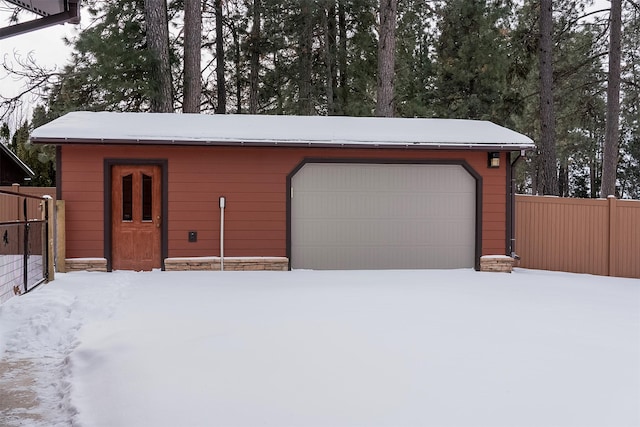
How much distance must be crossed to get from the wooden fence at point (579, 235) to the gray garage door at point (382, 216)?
135cm

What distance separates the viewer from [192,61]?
50.6 feet

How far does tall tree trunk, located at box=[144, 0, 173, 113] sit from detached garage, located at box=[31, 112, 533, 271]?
3573mm

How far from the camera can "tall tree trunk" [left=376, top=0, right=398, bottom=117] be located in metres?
15.0

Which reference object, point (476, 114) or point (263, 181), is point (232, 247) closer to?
point (263, 181)

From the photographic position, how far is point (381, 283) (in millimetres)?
8742

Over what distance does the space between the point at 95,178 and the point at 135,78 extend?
17.2ft

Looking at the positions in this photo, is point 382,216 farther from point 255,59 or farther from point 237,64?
point 237,64

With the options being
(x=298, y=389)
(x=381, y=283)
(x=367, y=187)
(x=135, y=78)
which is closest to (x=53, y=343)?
(x=298, y=389)

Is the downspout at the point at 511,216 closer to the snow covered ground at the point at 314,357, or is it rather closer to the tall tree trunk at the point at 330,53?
the snow covered ground at the point at 314,357

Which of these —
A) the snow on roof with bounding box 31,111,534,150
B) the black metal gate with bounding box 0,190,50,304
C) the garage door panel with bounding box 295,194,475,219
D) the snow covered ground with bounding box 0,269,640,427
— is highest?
the snow on roof with bounding box 31,111,534,150

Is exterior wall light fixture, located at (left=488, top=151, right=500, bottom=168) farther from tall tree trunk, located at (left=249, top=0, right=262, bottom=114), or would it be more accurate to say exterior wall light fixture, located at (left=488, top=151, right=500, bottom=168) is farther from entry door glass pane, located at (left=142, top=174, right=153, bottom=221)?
tall tree trunk, located at (left=249, top=0, right=262, bottom=114)

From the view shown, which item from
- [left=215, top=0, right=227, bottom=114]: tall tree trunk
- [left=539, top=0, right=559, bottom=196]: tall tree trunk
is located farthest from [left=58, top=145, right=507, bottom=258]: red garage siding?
[left=215, top=0, right=227, bottom=114]: tall tree trunk

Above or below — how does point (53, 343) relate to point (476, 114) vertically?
below

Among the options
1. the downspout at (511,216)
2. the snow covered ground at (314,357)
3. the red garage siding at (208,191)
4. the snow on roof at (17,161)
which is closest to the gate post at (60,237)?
the red garage siding at (208,191)
